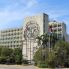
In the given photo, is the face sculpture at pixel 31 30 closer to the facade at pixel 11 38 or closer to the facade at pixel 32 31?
the facade at pixel 32 31

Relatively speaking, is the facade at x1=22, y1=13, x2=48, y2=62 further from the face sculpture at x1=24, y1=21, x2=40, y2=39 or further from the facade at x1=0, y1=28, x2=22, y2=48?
the facade at x1=0, y1=28, x2=22, y2=48

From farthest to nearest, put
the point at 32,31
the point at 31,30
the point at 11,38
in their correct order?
the point at 11,38, the point at 31,30, the point at 32,31

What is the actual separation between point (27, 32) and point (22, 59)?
42.5 ft

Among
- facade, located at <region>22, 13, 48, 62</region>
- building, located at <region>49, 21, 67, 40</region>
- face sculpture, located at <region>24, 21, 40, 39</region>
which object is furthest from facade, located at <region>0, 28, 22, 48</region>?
facade, located at <region>22, 13, 48, 62</region>

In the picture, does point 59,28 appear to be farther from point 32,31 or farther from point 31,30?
point 32,31

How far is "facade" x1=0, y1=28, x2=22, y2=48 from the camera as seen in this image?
158 meters

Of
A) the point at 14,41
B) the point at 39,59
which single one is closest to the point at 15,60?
the point at 39,59

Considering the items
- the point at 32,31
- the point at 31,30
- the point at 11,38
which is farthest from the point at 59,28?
the point at 11,38

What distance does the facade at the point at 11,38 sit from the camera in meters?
158

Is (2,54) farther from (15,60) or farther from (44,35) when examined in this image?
(44,35)

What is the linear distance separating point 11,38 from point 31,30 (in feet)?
187

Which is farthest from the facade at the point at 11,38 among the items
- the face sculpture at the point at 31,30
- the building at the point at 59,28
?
the face sculpture at the point at 31,30

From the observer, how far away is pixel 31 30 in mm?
107500

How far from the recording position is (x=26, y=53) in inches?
4215
